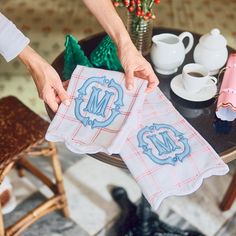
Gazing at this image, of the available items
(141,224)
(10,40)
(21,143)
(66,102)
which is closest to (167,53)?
(66,102)

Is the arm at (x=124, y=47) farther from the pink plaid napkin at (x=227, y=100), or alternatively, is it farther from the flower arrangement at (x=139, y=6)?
the pink plaid napkin at (x=227, y=100)

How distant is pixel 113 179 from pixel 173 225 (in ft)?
1.11

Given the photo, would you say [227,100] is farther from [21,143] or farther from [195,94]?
[21,143]

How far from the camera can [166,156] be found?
41.2 inches

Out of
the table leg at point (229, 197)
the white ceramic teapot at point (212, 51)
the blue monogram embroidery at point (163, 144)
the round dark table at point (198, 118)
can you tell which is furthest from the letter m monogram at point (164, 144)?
the table leg at point (229, 197)

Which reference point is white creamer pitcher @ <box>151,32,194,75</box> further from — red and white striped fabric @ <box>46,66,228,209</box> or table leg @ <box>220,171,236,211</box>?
table leg @ <box>220,171,236,211</box>

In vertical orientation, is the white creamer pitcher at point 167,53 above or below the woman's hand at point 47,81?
below

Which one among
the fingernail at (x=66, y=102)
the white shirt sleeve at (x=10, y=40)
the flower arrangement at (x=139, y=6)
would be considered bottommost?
the fingernail at (x=66, y=102)

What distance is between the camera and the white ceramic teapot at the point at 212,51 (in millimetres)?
1282

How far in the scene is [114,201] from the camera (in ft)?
5.84

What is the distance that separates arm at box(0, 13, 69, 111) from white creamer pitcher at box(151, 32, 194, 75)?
0.34m

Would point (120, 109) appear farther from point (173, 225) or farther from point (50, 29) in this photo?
point (50, 29)

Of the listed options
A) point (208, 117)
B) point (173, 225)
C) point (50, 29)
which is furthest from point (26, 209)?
point (50, 29)

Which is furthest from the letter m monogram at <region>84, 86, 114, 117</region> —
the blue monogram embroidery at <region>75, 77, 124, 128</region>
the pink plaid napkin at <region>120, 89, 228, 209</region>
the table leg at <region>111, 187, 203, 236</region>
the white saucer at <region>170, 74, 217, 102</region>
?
the table leg at <region>111, 187, 203, 236</region>
